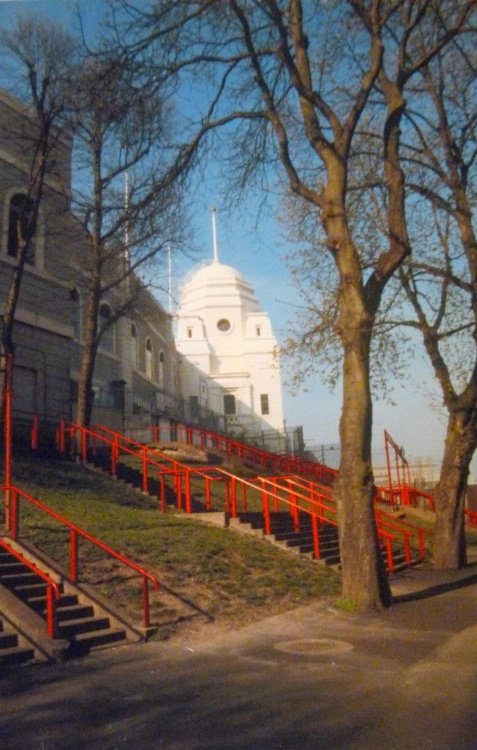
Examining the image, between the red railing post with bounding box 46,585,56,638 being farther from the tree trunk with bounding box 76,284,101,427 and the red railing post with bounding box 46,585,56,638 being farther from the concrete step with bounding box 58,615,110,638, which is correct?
the tree trunk with bounding box 76,284,101,427

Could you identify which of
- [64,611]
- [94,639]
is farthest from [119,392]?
[94,639]

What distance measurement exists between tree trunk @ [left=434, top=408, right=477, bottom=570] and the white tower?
3149 centimetres

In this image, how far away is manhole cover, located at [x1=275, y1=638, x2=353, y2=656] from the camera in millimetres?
8398

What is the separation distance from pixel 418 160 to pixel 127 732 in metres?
14.9

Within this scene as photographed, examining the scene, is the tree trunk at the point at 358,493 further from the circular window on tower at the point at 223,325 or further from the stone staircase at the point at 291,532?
the circular window on tower at the point at 223,325

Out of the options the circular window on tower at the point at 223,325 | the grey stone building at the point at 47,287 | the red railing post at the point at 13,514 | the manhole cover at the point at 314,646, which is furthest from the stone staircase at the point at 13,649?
the circular window on tower at the point at 223,325

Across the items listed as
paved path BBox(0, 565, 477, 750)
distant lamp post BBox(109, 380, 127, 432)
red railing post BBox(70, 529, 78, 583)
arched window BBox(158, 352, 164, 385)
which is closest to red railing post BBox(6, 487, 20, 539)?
red railing post BBox(70, 529, 78, 583)

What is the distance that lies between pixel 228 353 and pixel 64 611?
4358cm

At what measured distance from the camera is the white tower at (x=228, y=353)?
50531mm

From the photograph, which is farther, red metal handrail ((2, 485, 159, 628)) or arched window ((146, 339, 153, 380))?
Answer: arched window ((146, 339, 153, 380))

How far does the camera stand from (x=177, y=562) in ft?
38.7

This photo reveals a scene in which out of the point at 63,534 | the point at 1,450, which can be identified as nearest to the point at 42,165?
the point at 1,450

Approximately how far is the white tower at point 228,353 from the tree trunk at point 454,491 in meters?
31.5

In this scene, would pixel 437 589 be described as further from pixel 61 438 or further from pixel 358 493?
pixel 61 438
